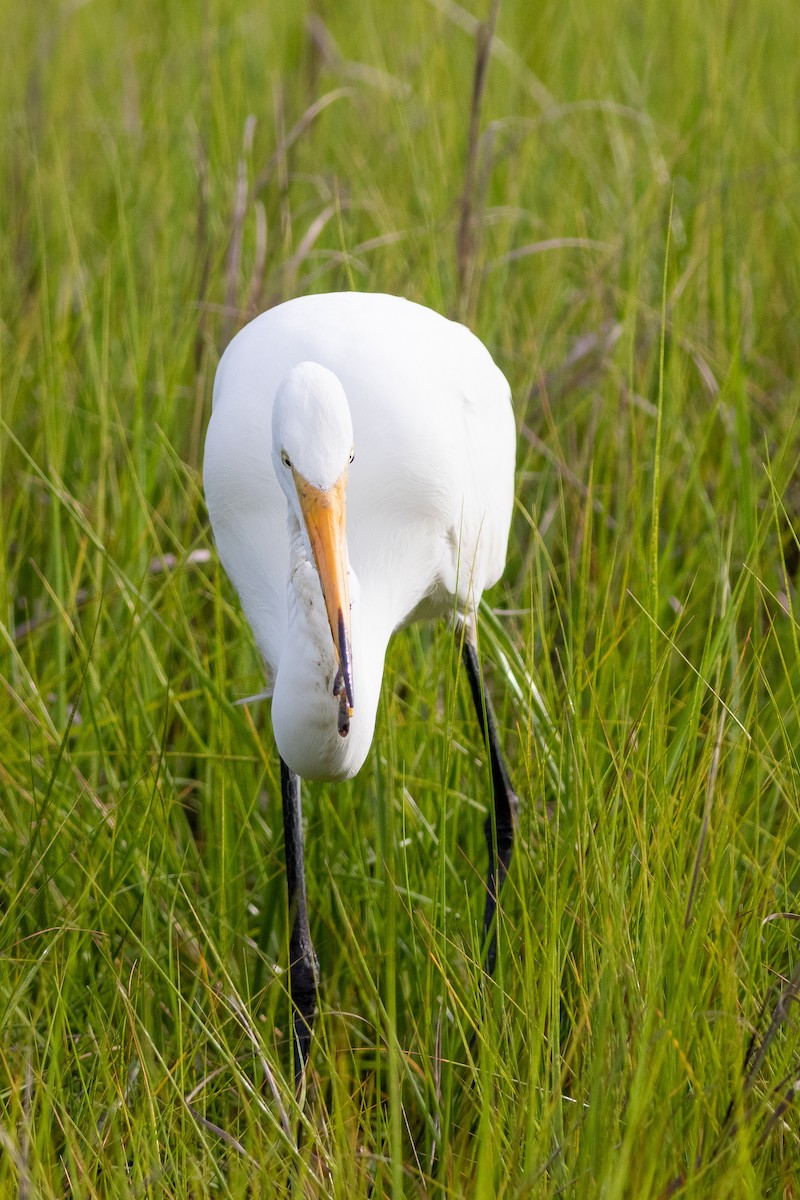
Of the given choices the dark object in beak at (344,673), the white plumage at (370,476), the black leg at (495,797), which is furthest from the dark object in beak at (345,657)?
the black leg at (495,797)

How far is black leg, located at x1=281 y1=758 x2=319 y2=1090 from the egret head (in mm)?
454

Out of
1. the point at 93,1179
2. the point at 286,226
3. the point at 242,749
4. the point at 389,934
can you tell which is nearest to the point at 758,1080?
the point at 389,934

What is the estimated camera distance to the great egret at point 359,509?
137 cm

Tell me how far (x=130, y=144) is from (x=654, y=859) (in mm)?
2271

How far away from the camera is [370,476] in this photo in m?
1.67

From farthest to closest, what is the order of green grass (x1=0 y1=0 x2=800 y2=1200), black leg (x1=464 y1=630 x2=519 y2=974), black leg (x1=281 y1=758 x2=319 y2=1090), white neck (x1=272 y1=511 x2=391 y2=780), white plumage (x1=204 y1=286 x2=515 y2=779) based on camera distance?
black leg (x1=464 y1=630 x2=519 y2=974)
black leg (x1=281 y1=758 x2=319 y2=1090)
white plumage (x1=204 y1=286 x2=515 y2=779)
white neck (x1=272 y1=511 x2=391 y2=780)
green grass (x1=0 y1=0 x2=800 y2=1200)

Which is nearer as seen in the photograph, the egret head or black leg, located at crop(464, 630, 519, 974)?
the egret head

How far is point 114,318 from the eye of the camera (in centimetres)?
258

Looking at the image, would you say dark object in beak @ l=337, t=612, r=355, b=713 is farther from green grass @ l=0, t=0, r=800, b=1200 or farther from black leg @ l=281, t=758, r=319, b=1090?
black leg @ l=281, t=758, r=319, b=1090

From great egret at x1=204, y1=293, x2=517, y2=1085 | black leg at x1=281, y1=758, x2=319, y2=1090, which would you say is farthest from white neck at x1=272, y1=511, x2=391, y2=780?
black leg at x1=281, y1=758, x2=319, y2=1090

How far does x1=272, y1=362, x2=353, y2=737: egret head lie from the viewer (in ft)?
4.16

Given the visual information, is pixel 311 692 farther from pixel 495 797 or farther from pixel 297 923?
pixel 495 797

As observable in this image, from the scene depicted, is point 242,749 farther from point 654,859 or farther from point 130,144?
point 130,144

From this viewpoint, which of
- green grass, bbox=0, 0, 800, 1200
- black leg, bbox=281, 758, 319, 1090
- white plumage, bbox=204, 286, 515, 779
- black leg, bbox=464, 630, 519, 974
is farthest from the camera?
black leg, bbox=464, 630, 519, 974
